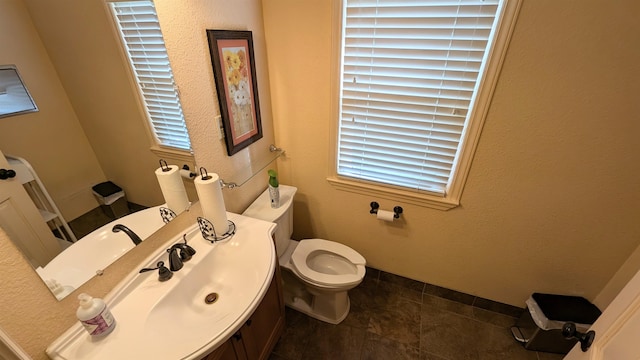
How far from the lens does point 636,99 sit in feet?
3.37

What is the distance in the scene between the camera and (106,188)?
2.86 feet

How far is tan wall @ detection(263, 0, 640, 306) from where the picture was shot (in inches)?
40.5

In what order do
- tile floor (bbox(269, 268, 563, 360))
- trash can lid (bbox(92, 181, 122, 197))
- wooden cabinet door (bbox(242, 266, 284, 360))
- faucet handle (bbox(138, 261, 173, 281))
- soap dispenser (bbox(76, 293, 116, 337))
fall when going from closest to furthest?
soap dispenser (bbox(76, 293, 116, 337)), trash can lid (bbox(92, 181, 122, 197)), faucet handle (bbox(138, 261, 173, 281)), wooden cabinet door (bbox(242, 266, 284, 360)), tile floor (bbox(269, 268, 563, 360))

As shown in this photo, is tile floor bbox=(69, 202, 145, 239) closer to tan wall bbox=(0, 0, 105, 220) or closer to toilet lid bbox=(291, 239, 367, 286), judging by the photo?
tan wall bbox=(0, 0, 105, 220)

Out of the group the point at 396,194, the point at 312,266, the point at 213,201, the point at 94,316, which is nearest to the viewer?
the point at 94,316

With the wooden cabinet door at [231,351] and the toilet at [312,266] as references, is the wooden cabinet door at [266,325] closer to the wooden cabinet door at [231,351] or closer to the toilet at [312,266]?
the wooden cabinet door at [231,351]

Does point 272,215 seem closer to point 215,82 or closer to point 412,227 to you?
point 215,82

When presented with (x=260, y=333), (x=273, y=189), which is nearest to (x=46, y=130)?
(x=273, y=189)

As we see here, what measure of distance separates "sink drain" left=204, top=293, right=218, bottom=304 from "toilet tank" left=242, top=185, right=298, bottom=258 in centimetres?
46

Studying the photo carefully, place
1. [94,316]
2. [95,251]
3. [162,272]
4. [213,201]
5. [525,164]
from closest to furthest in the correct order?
[94,316] → [95,251] → [162,272] → [213,201] → [525,164]

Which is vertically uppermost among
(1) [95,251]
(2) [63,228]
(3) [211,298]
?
(2) [63,228]

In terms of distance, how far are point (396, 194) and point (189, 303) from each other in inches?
48.3

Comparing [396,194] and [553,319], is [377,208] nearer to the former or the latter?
[396,194]

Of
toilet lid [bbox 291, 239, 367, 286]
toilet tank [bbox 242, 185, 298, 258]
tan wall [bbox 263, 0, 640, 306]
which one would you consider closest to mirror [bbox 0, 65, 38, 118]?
toilet tank [bbox 242, 185, 298, 258]
